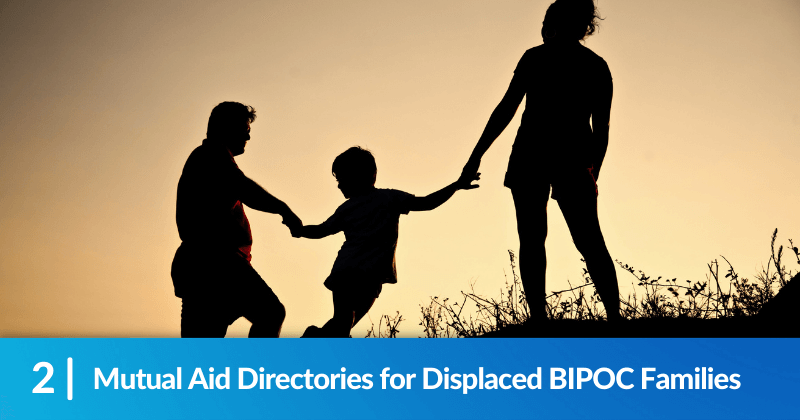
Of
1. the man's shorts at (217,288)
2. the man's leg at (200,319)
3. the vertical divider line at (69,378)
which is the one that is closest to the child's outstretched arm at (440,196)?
the man's shorts at (217,288)

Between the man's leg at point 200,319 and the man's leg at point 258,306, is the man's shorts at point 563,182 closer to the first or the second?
the man's leg at point 258,306

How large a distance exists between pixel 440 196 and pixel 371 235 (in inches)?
24.0

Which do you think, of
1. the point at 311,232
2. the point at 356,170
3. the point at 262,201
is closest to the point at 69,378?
the point at 262,201

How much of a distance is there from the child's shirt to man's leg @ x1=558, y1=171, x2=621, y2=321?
106cm

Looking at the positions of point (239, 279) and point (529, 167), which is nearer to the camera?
point (239, 279)

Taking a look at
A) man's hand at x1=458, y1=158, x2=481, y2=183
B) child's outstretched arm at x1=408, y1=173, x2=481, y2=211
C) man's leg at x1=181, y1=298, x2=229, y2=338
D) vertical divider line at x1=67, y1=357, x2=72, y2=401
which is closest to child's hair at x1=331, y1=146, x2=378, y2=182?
child's outstretched arm at x1=408, y1=173, x2=481, y2=211

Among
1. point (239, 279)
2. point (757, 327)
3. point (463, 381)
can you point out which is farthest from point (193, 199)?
point (757, 327)

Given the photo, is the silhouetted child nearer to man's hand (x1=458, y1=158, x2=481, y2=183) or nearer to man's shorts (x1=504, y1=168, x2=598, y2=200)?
man's hand (x1=458, y1=158, x2=481, y2=183)

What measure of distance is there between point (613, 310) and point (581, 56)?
68.0 inches

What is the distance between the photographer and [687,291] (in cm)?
589

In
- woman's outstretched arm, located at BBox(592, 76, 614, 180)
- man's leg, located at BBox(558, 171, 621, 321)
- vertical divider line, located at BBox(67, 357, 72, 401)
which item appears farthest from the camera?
woman's outstretched arm, located at BBox(592, 76, 614, 180)

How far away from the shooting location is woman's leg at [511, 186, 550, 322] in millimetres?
4984

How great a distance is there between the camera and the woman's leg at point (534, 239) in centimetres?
498

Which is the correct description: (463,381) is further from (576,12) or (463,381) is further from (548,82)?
(576,12)
